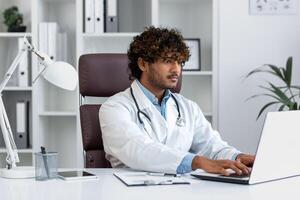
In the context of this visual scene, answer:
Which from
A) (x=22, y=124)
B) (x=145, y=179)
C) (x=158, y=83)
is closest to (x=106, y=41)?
(x=22, y=124)

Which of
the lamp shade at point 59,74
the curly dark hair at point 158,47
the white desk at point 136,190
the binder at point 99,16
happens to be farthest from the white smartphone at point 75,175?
the binder at point 99,16

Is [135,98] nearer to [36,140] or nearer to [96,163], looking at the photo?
[96,163]

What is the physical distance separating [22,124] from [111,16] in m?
0.91

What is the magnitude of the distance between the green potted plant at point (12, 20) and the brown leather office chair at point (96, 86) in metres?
1.22

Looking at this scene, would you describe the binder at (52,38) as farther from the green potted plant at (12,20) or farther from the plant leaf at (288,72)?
the plant leaf at (288,72)

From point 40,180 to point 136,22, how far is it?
7.09ft

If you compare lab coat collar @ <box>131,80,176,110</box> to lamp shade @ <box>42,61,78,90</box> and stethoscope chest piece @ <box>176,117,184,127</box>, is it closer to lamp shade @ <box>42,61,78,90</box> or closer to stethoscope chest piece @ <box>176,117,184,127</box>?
stethoscope chest piece @ <box>176,117,184,127</box>

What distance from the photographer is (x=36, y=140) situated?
3453 mm

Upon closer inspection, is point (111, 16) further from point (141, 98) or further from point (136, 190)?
point (136, 190)

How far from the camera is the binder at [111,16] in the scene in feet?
11.4

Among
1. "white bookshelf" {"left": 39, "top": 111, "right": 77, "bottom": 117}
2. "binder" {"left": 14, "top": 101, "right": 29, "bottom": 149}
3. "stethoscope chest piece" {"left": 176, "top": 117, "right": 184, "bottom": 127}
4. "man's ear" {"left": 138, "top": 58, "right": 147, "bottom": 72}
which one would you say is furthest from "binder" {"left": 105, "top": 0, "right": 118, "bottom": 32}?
"stethoscope chest piece" {"left": 176, "top": 117, "right": 184, "bottom": 127}

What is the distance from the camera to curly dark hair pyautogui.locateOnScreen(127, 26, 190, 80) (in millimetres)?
2279

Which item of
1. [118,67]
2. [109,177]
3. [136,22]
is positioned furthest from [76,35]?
[109,177]

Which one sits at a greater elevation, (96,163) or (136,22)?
(136,22)
